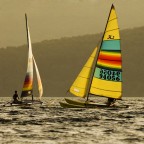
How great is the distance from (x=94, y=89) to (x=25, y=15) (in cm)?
2517

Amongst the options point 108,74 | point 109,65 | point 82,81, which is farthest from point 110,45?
point 82,81

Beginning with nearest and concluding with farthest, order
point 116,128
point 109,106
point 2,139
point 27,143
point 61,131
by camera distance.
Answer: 1. point 27,143
2. point 2,139
3. point 61,131
4. point 116,128
5. point 109,106

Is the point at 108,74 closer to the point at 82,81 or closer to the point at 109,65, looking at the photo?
the point at 109,65

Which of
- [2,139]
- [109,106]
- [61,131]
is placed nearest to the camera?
[2,139]

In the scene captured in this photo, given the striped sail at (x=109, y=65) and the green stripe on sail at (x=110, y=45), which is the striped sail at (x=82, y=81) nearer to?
the striped sail at (x=109, y=65)

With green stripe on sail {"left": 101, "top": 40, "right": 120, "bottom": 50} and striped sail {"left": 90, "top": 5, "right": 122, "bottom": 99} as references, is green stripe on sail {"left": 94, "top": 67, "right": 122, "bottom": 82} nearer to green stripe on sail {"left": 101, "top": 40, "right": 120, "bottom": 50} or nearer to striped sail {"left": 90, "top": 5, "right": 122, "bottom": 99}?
striped sail {"left": 90, "top": 5, "right": 122, "bottom": 99}

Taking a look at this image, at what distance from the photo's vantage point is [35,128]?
33312mm

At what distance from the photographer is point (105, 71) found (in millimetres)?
58438

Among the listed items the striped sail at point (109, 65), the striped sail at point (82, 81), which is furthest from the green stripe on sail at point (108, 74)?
the striped sail at point (82, 81)

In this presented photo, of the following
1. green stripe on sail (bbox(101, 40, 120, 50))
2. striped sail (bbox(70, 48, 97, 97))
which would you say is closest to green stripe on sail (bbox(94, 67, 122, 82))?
striped sail (bbox(70, 48, 97, 97))

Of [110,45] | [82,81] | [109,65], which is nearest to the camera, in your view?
[82,81]

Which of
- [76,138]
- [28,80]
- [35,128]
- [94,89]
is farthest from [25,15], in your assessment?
[76,138]

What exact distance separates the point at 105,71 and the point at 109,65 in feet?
3.39

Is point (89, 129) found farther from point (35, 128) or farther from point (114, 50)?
point (114, 50)
